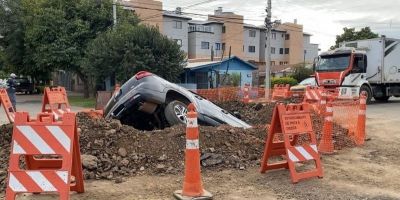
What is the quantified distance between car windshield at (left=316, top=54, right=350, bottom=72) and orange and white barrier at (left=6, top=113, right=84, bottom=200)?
19246mm

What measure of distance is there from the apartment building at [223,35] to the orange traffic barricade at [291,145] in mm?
51552

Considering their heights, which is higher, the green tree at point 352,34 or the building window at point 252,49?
the green tree at point 352,34

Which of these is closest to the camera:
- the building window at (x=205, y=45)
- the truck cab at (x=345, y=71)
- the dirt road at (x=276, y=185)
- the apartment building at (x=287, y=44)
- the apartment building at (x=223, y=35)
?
the dirt road at (x=276, y=185)

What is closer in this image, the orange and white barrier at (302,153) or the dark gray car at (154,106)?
the orange and white barrier at (302,153)

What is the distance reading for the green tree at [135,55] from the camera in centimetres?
2591

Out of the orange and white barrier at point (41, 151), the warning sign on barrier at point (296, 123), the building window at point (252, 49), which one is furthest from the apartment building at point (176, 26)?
the orange and white barrier at point (41, 151)

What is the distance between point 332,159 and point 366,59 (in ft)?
53.4

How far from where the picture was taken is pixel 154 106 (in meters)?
9.45

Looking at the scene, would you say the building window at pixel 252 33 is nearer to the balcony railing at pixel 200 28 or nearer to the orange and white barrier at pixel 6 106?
the balcony railing at pixel 200 28

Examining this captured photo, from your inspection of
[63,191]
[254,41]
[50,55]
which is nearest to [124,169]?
[63,191]

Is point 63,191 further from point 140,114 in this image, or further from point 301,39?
point 301,39

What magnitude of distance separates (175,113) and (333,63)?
15.4 metres

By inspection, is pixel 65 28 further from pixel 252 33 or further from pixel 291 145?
pixel 252 33

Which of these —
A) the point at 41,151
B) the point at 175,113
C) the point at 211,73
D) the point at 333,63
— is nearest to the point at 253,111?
the point at 175,113
